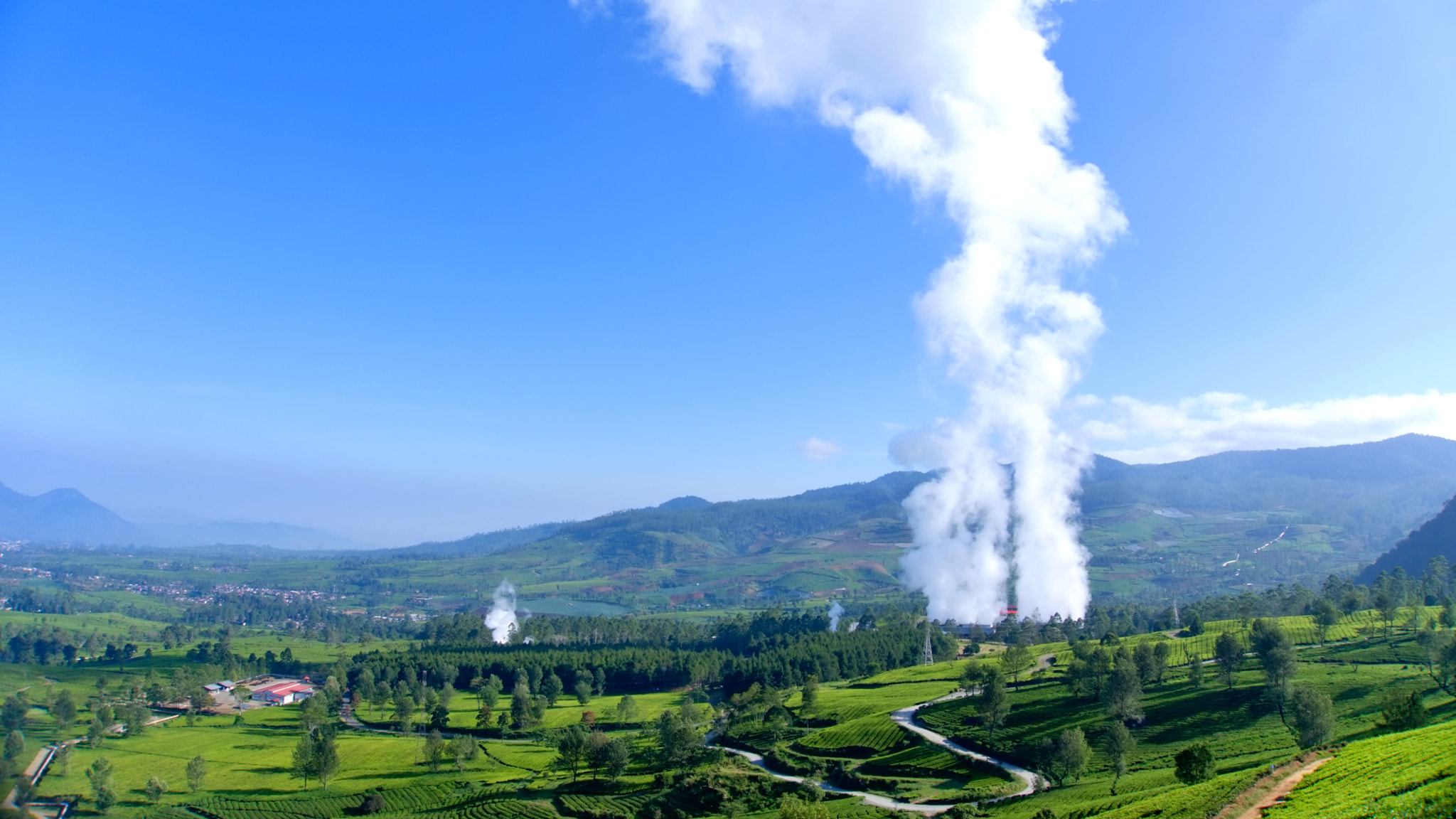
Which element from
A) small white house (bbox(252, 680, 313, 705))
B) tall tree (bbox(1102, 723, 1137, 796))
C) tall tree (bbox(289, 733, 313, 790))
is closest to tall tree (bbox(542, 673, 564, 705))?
small white house (bbox(252, 680, 313, 705))

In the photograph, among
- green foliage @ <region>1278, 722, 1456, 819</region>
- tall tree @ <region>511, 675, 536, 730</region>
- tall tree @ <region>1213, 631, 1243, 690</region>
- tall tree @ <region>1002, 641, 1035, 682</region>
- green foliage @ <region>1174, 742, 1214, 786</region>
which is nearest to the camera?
green foliage @ <region>1278, 722, 1456, 819</region>

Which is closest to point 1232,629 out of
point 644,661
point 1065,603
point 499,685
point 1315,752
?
point 1065,603

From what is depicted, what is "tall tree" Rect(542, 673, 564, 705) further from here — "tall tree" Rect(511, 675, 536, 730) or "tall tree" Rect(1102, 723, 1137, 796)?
"tall tree" Rect(1102, 723, 1137, 796)

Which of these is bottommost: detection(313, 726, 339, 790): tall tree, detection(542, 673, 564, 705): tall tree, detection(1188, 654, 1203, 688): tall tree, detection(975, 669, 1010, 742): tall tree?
detection(542, 673, 564, 705): tall tree

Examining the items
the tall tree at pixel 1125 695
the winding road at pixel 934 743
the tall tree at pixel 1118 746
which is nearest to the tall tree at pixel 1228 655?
the tall tree at pixel 1125 695

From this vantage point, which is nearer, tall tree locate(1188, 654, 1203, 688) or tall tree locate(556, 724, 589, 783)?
tall tree locate(556, 724, 589, 783)

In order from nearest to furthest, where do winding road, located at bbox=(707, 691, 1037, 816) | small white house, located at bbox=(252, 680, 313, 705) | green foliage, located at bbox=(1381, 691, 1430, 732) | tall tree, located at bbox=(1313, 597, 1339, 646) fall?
green foliage, located at bbox=(1381, 691, 1430, 732)
winding road, located at bbox=(707, 691, 1037, 816)
tall tree, located at bbox=(1313, 597, 1339, 646)
small white house, located at bbox=(252, 680, 313, 705)

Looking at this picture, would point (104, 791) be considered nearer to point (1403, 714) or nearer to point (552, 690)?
point (552, 690)
